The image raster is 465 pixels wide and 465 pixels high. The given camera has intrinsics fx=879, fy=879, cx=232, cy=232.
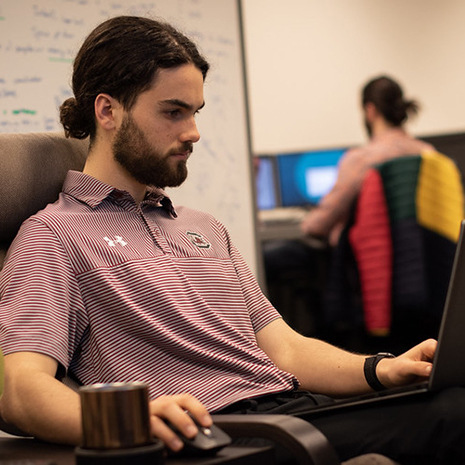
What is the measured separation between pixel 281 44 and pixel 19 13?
3.30 meters

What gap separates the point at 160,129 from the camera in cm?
163

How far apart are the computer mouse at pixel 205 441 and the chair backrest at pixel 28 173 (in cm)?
66

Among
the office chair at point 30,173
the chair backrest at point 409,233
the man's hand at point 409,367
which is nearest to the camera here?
the man's hand at point 409,367

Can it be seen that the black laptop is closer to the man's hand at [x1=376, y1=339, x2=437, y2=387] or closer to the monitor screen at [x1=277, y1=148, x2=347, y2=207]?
the man's hand at [x1=376, y1=339, x2=437, y2=387]

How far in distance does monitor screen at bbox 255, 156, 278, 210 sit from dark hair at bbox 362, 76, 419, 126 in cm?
103

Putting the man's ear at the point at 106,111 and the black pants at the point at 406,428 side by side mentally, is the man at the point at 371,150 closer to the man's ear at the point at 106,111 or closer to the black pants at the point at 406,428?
the man's ear at the point at 106,111

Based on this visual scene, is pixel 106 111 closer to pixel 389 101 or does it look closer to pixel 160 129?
pixel 160 129

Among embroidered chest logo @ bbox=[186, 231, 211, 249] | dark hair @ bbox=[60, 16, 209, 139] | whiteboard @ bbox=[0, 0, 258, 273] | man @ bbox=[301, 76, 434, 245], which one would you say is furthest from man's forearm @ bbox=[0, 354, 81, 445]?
man @ bbox=[301, 76, 434, 245]

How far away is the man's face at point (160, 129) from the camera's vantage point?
5.36ft

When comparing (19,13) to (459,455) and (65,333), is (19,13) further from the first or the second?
(459,455)

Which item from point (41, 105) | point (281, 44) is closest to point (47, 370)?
point (41, 105)

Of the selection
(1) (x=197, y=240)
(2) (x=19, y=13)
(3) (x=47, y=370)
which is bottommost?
(3) (x=47, y=370)

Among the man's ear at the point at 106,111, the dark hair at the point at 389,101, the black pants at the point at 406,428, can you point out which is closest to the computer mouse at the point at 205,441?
the black pants at the point at 406,428

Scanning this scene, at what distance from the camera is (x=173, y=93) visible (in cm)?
163
